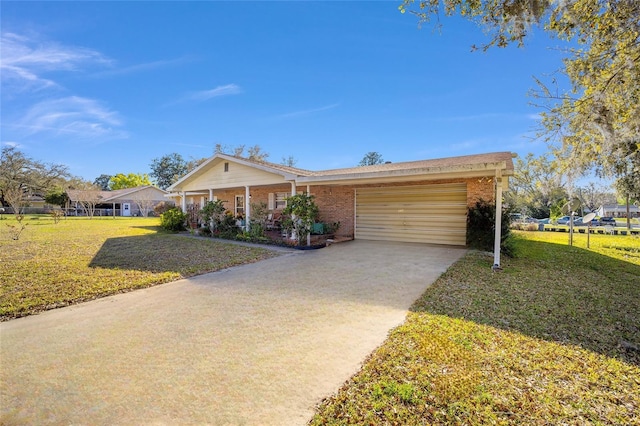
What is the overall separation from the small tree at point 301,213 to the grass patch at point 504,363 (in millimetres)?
6051

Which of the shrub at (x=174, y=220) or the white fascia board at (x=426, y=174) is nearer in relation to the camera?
the white fascia board at (x=426, y=174)

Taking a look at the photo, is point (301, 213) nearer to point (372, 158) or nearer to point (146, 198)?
point (146, 198)

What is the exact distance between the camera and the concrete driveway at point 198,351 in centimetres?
240

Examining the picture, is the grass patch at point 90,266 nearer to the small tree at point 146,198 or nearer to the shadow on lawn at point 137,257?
the shadow on lawn at point 137,257

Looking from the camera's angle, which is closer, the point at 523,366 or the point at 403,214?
the point at 523,366

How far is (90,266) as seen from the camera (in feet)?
24.9

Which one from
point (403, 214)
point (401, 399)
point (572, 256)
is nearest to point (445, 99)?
point (403, 214)

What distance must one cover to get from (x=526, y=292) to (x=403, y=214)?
671cm

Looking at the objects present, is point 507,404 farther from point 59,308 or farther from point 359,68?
point 359,68

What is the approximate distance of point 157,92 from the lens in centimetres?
1625

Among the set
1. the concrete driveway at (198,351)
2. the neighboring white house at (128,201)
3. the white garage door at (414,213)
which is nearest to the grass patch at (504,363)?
the concrete driveway at (198,351)

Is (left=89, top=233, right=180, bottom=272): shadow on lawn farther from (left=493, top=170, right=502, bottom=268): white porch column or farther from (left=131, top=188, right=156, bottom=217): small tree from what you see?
(left=131, top=188, right=156, bottom=217): small tree

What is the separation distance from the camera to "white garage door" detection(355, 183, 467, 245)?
1100 cm

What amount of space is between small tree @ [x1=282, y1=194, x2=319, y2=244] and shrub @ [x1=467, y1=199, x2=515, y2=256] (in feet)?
18.0
